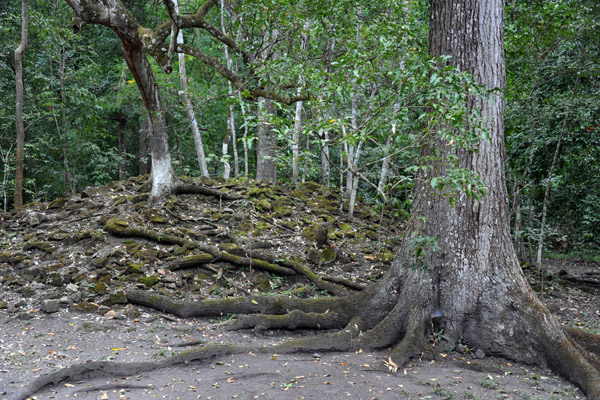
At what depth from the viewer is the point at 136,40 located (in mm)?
7254

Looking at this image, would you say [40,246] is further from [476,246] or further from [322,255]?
[476,246]

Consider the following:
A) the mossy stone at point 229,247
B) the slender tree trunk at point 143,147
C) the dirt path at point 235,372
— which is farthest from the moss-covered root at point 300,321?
the slender tree trunk at point 143,147

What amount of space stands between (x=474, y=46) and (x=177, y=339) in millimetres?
4673

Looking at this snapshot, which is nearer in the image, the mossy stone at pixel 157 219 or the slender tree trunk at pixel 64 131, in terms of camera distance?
the mossy stone at pixel 157 219

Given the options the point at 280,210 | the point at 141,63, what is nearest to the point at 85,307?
the point at 141,63

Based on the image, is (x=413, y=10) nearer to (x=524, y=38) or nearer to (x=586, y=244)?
(x=524, y=38)

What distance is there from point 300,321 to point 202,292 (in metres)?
1.82

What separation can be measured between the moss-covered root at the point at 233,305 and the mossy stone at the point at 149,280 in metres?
0.38

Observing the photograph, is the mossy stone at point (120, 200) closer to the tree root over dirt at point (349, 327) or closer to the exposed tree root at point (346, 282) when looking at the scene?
the tree root over dirt at point (349, 327)

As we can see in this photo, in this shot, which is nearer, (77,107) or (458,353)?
(458,353)

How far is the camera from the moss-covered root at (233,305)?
5.68m

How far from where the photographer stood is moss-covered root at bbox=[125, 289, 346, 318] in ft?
18.6

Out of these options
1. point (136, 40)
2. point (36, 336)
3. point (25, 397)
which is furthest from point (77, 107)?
point (25, 397)

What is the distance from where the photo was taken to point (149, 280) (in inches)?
255
